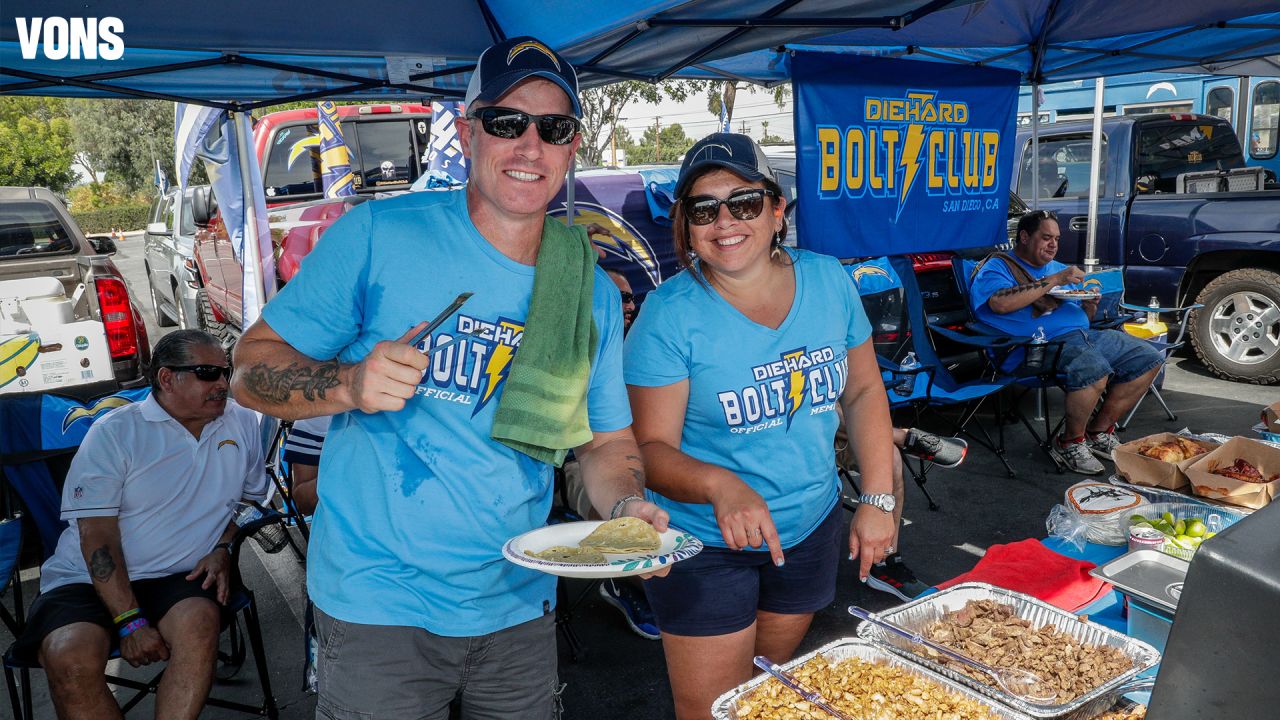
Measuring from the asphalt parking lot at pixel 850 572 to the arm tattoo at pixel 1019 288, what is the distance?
3.60 feet

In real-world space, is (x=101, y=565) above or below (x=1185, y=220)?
below

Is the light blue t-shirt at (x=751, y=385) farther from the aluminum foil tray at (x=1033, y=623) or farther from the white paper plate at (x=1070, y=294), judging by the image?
the white paper plate at (x=1070, y=294)

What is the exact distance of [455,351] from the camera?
5.24 feet

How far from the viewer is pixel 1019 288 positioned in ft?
18.6

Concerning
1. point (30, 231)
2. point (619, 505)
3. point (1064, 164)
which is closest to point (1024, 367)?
point (1064, 164)

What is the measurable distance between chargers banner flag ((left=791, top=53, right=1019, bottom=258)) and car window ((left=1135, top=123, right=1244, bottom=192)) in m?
3.24

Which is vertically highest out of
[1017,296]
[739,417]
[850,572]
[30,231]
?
[30,231]

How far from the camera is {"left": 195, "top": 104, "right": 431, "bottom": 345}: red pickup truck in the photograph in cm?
905

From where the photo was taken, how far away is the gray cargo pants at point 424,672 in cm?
157

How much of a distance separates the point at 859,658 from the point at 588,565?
0.76 metres

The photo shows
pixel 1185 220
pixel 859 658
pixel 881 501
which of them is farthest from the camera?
pixel 1185 220

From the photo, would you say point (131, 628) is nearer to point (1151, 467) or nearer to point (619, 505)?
point (619, 505)

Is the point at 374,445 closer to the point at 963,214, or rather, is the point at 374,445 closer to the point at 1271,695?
the point at 1271,695

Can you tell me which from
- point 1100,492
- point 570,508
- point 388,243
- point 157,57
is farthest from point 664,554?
point 157,57
